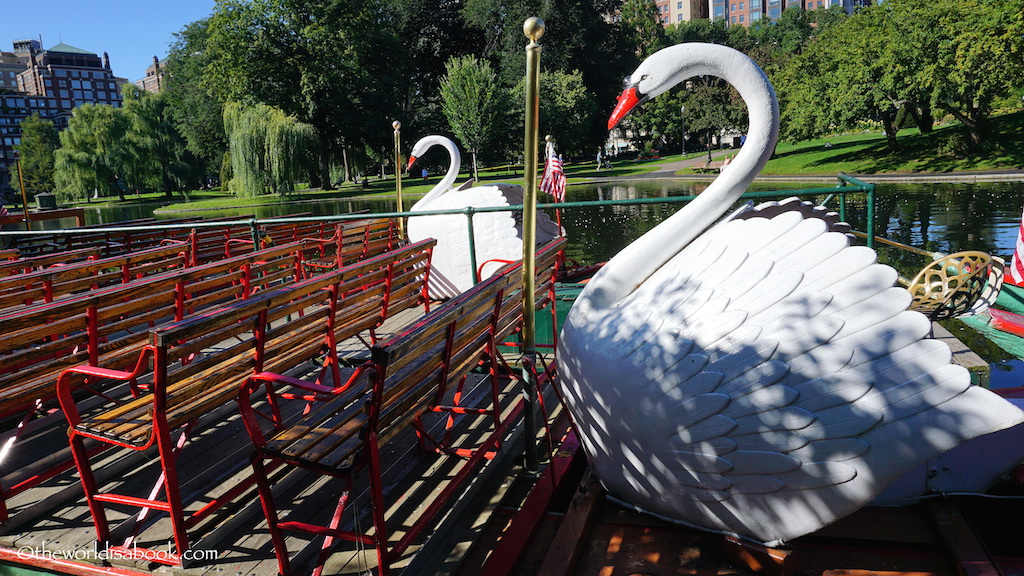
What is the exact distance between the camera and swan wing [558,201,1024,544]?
214cm

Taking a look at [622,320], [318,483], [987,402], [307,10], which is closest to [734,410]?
[622,320]

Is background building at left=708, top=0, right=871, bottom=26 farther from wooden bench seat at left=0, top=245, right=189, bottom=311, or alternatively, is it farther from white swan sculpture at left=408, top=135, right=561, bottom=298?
wooden bench seat at left=0, top=245, right=189, bottom=311

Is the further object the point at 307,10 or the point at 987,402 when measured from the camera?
the point at 307,10

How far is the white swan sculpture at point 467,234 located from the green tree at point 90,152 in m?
47.0

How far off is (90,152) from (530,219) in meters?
54.4

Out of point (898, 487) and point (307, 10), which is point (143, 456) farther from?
point (307, 10)

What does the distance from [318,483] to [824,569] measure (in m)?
2.25

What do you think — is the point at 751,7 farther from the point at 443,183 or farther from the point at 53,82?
the point at 53,82

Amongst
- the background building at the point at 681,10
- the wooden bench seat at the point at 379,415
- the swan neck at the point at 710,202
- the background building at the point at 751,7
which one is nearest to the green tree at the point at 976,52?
the swan neck at the point at 710,202

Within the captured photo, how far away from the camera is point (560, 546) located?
101 inches

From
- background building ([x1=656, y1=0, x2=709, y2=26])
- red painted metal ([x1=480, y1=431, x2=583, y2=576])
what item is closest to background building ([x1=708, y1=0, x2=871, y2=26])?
background building ([x1=656, y1=0, x2=709, y2=26])

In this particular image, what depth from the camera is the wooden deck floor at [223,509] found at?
8.27 feet

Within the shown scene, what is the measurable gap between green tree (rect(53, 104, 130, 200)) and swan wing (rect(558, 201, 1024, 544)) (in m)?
52.2

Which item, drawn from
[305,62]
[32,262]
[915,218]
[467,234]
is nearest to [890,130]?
[915,218]
